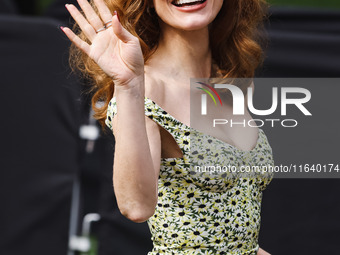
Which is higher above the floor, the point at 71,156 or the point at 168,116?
the point at 168,116

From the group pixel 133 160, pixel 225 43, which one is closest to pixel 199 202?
pixel 133 160

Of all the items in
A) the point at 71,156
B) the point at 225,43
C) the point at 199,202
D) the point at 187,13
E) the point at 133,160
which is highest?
the point at 187,13

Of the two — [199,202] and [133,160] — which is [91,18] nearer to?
[133,160]

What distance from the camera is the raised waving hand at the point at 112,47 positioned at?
1179 mm

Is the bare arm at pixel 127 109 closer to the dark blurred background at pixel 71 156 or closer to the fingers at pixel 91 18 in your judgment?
the fingers at pixel 91 18

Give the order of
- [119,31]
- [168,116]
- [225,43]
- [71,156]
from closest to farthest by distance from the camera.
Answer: [119,31] < [168,116] < [225,43] < [71,156]

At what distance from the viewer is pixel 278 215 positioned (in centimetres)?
275

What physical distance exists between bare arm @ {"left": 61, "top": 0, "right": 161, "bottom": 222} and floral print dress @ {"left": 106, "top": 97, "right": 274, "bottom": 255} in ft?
0.62

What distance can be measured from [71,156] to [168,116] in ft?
5.41

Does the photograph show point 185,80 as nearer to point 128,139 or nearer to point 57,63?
point 128,139

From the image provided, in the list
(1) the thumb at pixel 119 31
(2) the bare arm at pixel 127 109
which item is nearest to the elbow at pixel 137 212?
(2) the bare arm at pixel 127 109

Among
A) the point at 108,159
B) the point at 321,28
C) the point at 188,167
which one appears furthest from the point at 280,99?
the point at 188,167

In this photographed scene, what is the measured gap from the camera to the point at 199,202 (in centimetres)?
145

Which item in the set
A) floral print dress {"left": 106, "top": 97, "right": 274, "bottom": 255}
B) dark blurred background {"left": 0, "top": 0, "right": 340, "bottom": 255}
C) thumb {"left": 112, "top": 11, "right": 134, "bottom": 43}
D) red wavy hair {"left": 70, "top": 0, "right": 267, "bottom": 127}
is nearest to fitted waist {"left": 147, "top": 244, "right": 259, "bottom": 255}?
floral print dress {"left": 106, "top": 97, "right": 274, "bottom": 255}
